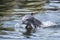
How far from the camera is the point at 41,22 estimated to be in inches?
313

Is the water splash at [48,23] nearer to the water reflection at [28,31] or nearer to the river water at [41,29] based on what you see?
the river water at [41,29]

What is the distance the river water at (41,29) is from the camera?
22.3 ft

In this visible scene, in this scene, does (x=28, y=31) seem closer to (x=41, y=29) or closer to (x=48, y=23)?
(x=41, y=29)

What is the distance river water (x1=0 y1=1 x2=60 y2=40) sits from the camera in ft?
22.3

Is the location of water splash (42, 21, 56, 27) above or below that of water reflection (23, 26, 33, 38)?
above

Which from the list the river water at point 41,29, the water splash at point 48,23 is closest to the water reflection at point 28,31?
the river water at point 41,29

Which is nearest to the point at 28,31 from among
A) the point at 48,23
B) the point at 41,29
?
the point at 41,29

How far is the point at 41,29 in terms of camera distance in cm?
736

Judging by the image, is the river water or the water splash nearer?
the river water

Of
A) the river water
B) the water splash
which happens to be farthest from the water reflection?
the water splash

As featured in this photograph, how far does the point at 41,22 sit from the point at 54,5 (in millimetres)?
3295

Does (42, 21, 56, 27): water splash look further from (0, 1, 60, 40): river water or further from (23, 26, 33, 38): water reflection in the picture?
(23, 26, 33, 38): water reflection

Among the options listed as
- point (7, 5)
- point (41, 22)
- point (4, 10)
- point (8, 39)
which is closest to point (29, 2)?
point (7, 5)

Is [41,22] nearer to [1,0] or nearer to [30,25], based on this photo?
[30,25]
